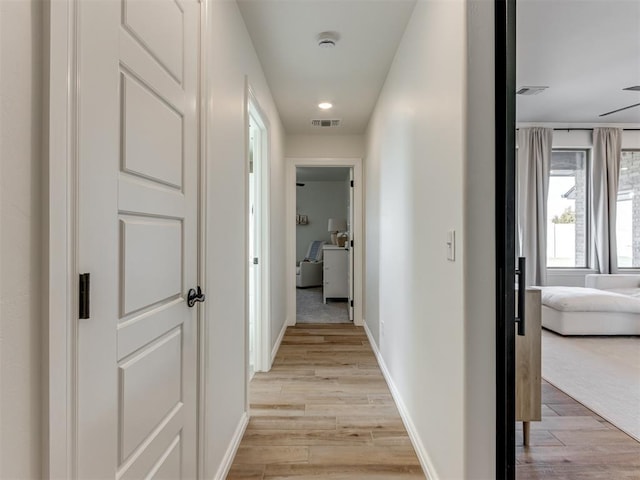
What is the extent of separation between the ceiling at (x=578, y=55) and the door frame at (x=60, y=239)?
2.84 metres

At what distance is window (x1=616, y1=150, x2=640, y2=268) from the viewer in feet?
9.14

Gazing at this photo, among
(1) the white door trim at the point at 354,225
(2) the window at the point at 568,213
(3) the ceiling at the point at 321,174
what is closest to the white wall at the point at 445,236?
(1) the white door trim at the point at 354,225

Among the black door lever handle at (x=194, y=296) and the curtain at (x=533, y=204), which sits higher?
the curtain at (x=533, y=204)

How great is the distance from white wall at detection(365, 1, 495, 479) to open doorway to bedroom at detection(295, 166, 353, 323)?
2656mm

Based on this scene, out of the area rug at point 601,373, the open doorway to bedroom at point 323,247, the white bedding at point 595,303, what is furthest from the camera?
the open doorway to bedroom at point 323,247

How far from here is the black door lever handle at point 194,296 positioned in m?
1.31

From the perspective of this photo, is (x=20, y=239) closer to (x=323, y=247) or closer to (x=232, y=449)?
(x=232, y=449)

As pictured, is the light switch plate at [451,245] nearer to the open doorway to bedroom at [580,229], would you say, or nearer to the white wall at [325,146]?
the open doorway to bedroom at [580,229]

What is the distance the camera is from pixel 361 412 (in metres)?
2.35

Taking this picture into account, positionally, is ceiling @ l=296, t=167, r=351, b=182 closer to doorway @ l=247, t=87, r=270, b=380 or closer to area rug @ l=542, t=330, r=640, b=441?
doorway @ l=247, t=87, r=270, b=380

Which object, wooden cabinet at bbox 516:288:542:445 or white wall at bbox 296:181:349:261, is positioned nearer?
wooden cabinet at bbox 516:288:542:445

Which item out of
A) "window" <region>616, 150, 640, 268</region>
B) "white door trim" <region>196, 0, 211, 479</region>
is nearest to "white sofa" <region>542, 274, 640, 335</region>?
"window" <region>616, 150, 640, 268</region>

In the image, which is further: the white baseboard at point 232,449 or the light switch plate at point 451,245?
the white baseboard at point 232,449

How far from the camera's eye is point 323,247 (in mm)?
6363
